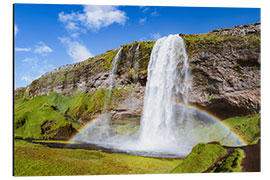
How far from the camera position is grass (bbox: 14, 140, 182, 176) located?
5375 mm

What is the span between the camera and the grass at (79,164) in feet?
17.6

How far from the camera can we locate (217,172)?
18.0ft

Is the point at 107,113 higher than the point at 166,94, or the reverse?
the point at 166,94

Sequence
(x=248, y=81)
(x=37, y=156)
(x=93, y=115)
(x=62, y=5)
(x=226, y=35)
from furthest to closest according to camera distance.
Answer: (x=93, y=115) < (x=226, y=35) < (x=248, y=81) < (x=62, y=5) < (x=37, y=156)

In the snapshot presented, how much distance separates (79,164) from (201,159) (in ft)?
11.5

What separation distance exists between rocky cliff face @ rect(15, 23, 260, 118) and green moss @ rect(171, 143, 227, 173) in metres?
3.13

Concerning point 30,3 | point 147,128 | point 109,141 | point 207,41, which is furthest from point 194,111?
point 30,3

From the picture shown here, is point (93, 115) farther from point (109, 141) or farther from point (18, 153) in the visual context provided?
point (18, 153)

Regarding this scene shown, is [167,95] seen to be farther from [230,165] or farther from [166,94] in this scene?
[230,165]

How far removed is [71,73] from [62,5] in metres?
7.87

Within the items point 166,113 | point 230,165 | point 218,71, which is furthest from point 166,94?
point 230,165

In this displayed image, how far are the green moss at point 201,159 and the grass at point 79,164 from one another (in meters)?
0.47

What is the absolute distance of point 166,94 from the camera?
33.8 feet

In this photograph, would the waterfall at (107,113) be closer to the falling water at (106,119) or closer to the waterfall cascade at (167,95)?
the falling water at (106,119)
